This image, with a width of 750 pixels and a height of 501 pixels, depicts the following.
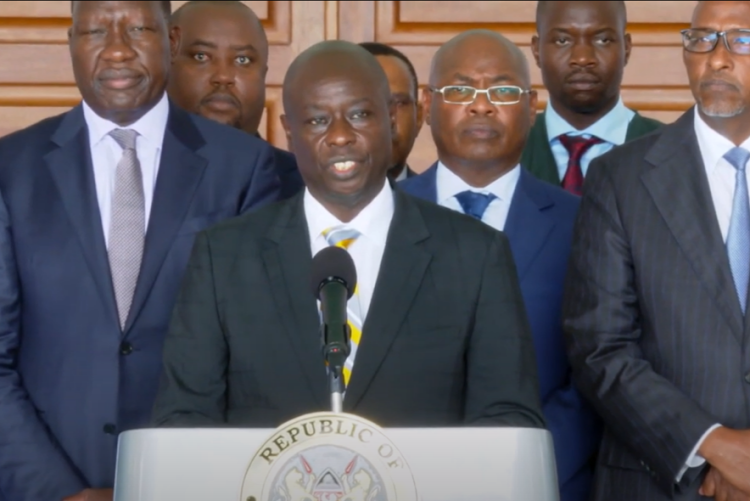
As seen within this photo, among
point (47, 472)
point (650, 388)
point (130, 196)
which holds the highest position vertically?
point (130, 196)

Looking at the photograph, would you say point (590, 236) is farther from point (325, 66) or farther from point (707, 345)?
point (325, 66)

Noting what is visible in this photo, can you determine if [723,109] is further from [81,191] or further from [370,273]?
[81,191]

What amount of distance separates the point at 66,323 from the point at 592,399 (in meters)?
Answer: 1.10

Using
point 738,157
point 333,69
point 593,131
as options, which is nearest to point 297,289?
point 333,69

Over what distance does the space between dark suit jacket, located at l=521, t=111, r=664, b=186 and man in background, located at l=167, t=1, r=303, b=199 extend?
2.53 feet

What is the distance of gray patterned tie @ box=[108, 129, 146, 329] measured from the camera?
2.97 metres

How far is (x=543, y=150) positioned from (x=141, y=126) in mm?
1293

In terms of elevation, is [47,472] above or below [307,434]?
below

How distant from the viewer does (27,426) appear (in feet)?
9.36

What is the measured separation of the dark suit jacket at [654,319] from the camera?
2.79m

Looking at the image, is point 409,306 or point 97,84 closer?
point 409,306

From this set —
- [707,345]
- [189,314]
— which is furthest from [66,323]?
[707,345]

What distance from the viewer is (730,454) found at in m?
2.69

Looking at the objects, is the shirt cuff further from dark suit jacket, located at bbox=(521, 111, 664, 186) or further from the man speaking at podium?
dark suit jacket, located at bbox=(521, 111, 664, 186)
